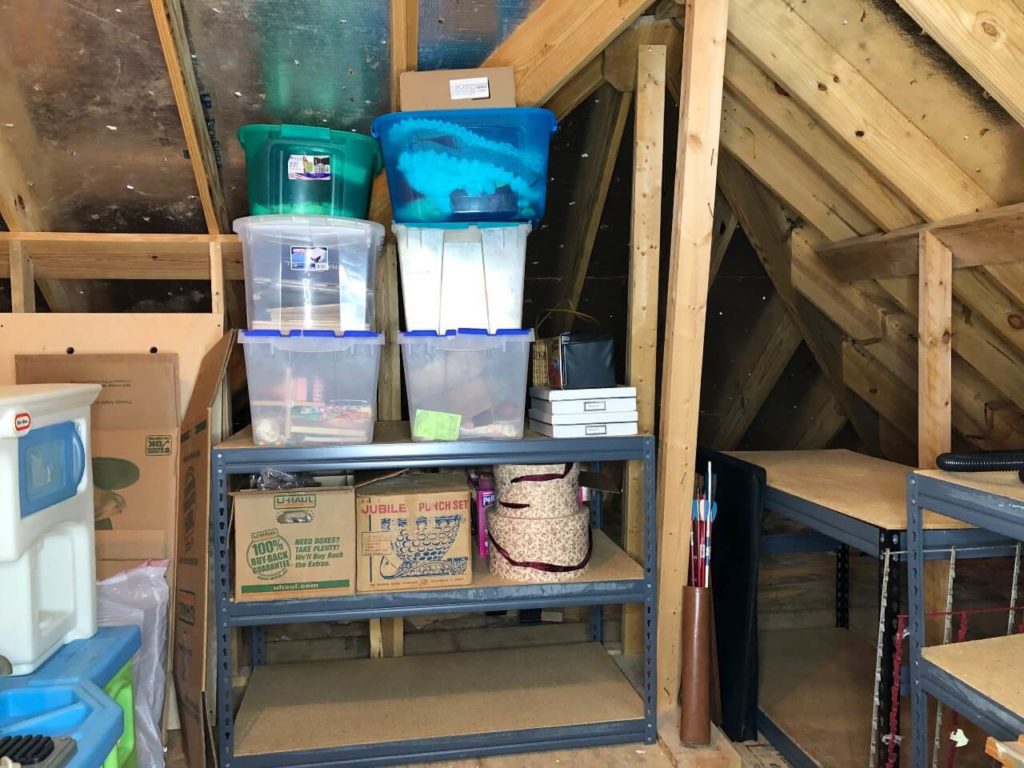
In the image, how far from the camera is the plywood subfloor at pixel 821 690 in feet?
7.30

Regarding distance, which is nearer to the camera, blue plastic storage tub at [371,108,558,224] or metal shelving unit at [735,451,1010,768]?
metal shelving unit at [735,451,1010,768]

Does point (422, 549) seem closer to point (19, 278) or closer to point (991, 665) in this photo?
point (991, 665)

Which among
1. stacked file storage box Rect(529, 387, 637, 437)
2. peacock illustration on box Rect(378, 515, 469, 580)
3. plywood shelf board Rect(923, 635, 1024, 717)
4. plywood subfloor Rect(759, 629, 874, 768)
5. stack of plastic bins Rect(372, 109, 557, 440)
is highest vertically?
stack of plastic bins Rect(372, 109, 557, 440)

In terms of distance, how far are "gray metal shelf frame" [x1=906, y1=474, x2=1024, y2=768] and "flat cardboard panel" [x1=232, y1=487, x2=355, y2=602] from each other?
136 centimetres

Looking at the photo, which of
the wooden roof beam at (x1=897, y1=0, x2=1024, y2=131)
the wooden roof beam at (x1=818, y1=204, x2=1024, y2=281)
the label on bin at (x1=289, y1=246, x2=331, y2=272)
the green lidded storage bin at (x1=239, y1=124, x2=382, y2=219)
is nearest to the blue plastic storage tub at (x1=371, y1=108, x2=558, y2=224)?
the green lidded storage bin at (x1=239, y1=124, x2=382, y2=219)

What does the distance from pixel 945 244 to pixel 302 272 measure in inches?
72.5

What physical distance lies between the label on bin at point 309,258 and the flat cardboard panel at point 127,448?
0.67m

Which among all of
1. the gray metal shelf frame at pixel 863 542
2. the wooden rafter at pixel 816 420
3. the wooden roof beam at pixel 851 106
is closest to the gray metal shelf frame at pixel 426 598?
the gray metal shelf frame at pixel 863 542

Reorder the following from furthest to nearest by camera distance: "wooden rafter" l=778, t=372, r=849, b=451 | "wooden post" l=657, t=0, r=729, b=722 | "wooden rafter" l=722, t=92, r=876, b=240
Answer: "wooden rafter" l=778, t=372, r=849, b=451
"wooden rafter" l=722, t=92, r=876, b=240
"wooden post" l=657, t=0, r=729, b=722

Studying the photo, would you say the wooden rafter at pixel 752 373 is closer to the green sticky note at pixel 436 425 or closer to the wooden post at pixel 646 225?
the wooden post at pixel 646 225

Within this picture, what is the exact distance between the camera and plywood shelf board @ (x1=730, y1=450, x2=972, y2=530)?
1853 mm

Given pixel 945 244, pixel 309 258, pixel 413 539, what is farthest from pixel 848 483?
pixel 309 258

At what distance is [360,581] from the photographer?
1984 millimetres

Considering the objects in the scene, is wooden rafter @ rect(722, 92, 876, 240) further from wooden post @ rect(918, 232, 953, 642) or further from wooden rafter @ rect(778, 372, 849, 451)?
wooden rafter @ rect(778, 372, 849, 451)
